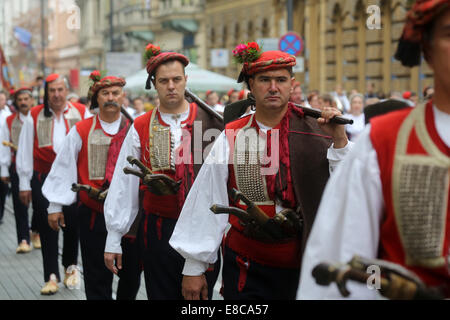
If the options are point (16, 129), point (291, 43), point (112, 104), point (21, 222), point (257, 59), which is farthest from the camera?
point (291, 43)

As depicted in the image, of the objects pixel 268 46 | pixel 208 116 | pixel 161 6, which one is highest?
pixel 161 6

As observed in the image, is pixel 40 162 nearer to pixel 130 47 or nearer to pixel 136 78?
pixel 136 78

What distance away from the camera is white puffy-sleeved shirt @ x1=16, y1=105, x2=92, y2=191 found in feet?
27.8

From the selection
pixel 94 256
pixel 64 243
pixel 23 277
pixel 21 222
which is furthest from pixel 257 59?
pixel 21 222

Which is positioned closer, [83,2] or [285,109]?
[285,109]

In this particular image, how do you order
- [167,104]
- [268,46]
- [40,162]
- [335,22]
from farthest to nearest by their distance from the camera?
[335,22] → [268,46] → [40,162] → [167,104]

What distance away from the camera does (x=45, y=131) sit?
8539mm

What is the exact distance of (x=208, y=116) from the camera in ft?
18.4

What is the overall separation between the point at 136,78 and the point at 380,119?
19.0 m

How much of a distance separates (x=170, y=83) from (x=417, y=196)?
11.0 feet

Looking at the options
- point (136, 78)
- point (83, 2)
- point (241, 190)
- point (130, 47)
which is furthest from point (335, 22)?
point (83, 2)

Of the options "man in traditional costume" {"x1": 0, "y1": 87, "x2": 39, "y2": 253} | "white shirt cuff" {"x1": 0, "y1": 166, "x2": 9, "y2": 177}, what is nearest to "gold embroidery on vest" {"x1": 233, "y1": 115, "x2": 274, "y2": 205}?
"man in traditional costume" {"x1": 0, "y1": 87, "x2": 39, "y2": 253}

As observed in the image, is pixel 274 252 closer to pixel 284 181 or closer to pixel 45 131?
pixel 284 181

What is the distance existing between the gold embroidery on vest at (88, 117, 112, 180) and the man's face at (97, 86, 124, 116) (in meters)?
0.19
